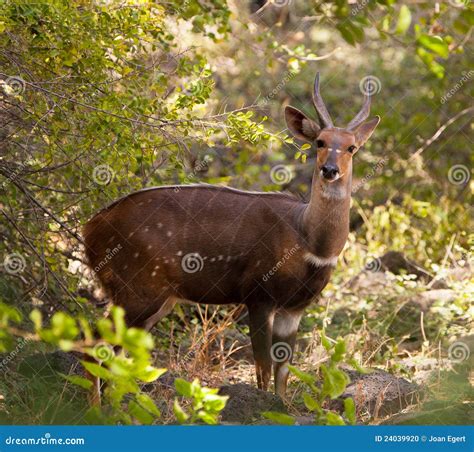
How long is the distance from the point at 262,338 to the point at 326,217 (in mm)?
1008

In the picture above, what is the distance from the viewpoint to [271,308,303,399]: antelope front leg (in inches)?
297

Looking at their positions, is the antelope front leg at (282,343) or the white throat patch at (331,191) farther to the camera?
the antelope front leg at (282,343)

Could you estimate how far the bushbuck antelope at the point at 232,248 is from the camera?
7.36 m

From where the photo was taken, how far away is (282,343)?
7680 mm

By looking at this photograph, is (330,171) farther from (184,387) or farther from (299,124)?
(184,387)

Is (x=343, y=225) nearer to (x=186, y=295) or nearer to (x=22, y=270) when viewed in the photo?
(x=186, y=295)

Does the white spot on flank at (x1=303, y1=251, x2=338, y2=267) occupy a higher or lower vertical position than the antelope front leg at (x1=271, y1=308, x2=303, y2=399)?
higher

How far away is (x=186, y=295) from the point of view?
7539mm

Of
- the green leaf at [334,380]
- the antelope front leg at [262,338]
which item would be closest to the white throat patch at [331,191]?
the antelope front leg at [262,338]

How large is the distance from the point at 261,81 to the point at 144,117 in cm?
696

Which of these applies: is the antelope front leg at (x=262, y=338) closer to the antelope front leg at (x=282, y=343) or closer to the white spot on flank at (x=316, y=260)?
the antelope front leg at (x=282, y=343)

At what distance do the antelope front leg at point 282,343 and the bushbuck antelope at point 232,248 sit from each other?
0.01 metres

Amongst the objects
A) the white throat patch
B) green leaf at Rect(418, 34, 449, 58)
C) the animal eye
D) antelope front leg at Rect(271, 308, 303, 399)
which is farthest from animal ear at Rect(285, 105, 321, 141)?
green leaf at Rect(418, 34, 449, 58)

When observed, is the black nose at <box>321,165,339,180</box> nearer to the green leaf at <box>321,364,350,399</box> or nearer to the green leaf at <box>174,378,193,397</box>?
the green leaf at <box>321,364,350,399</box>
